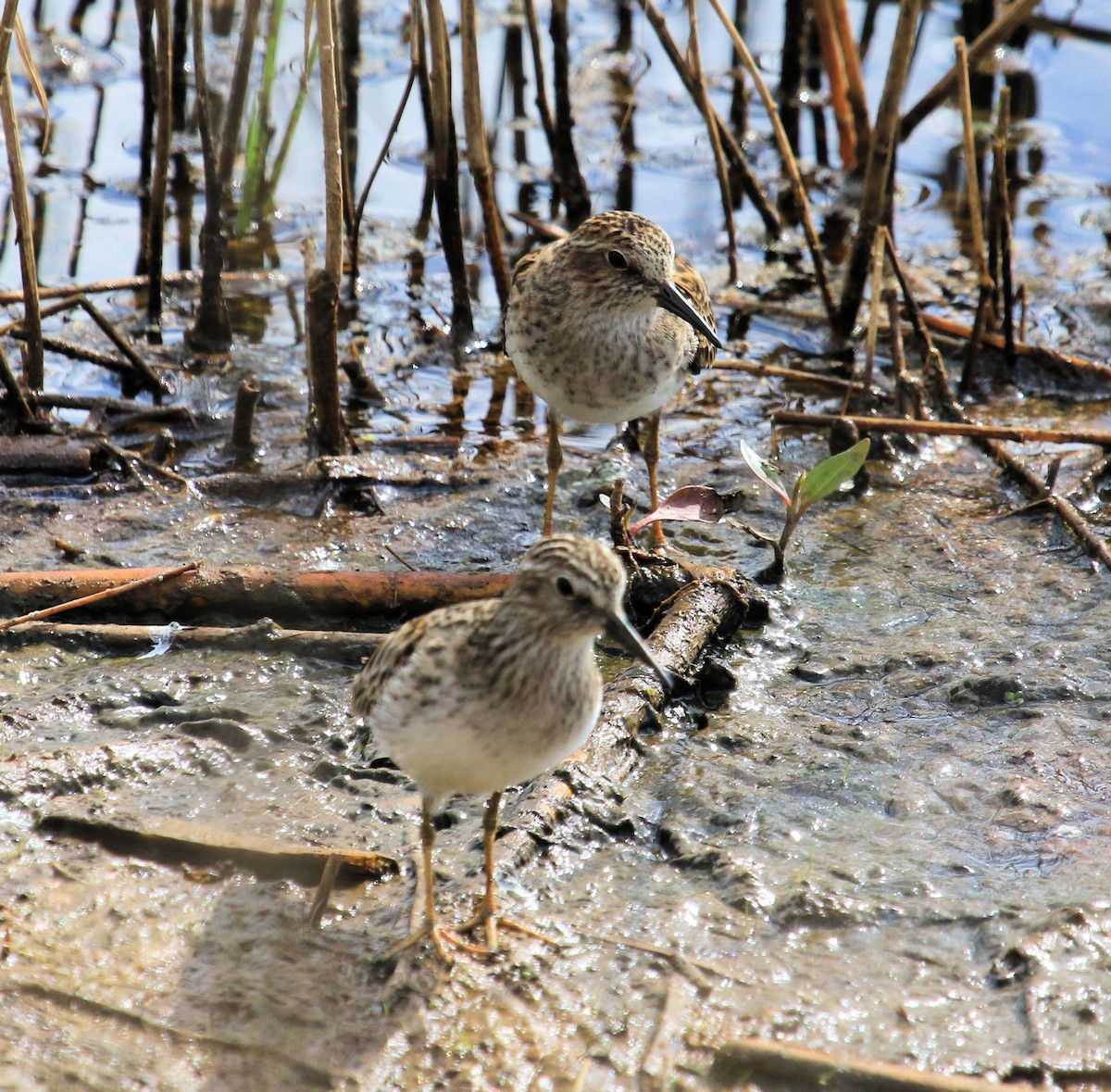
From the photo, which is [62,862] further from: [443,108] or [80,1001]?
[443,108]

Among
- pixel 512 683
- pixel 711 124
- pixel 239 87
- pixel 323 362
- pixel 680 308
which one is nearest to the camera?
pixel 512 683

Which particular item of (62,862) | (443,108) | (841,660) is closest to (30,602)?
(62,862)

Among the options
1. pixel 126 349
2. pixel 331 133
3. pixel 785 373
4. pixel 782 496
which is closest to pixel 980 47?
pixel 785 373

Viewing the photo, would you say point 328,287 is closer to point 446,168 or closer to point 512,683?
point 446,168

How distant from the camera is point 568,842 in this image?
13.7ft

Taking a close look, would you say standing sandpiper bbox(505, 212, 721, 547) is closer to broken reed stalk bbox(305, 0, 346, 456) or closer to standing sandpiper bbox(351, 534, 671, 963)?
broken reed stalk bbox(305, 0, 346, 456)

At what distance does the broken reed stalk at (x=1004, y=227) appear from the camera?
24.0 feet

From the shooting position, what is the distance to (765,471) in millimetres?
5934

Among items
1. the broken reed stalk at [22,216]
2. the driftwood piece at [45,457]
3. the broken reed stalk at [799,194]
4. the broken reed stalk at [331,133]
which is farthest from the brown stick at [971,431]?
the broken reed stalk at [22,216]

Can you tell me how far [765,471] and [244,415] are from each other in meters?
2.68

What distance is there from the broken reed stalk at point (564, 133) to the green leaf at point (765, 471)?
414 centimetres

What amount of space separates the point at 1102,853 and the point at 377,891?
2.12 meters

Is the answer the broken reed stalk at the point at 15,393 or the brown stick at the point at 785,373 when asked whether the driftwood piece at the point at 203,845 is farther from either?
the brown stick at the point at 785,373

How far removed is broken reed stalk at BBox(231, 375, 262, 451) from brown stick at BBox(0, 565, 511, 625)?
1.62m
